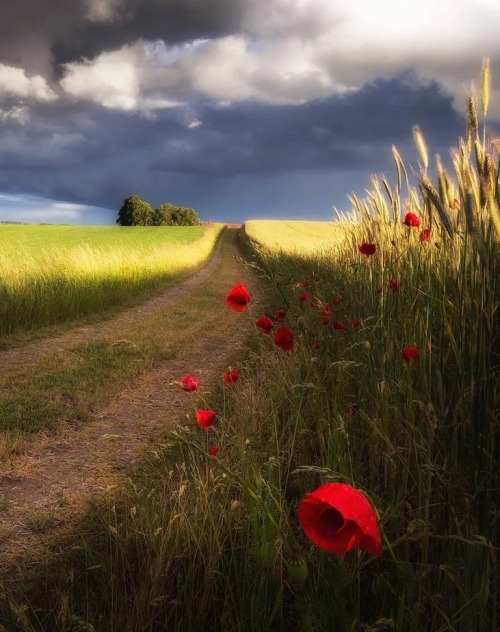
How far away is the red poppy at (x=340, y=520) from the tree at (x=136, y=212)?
7362cm

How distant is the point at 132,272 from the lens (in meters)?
13.0

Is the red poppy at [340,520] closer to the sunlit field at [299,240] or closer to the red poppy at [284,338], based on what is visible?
the red poppy at [284,338]

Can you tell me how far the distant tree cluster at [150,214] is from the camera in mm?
72438

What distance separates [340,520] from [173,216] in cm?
7582

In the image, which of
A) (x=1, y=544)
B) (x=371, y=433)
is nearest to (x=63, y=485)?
(x=1, y=544)

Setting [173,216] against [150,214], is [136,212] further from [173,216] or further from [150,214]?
[173,216]

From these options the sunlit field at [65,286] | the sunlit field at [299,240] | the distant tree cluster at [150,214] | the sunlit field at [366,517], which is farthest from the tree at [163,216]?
the sunlit field at [366,517]

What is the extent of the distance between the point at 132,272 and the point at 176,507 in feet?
36.6

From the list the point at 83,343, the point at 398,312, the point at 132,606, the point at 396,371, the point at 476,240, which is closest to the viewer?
the point at 476,240

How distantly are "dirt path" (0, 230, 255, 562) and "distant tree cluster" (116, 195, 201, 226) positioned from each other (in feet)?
220

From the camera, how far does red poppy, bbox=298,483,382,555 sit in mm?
903

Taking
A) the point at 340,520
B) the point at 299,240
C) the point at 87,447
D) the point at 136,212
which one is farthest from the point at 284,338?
the point at 136,212

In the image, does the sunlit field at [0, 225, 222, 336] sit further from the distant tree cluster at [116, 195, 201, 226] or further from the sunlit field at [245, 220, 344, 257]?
the distant tree cluster at [116, 195, 201, 226]

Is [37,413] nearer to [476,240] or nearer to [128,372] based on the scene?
[128,372]
